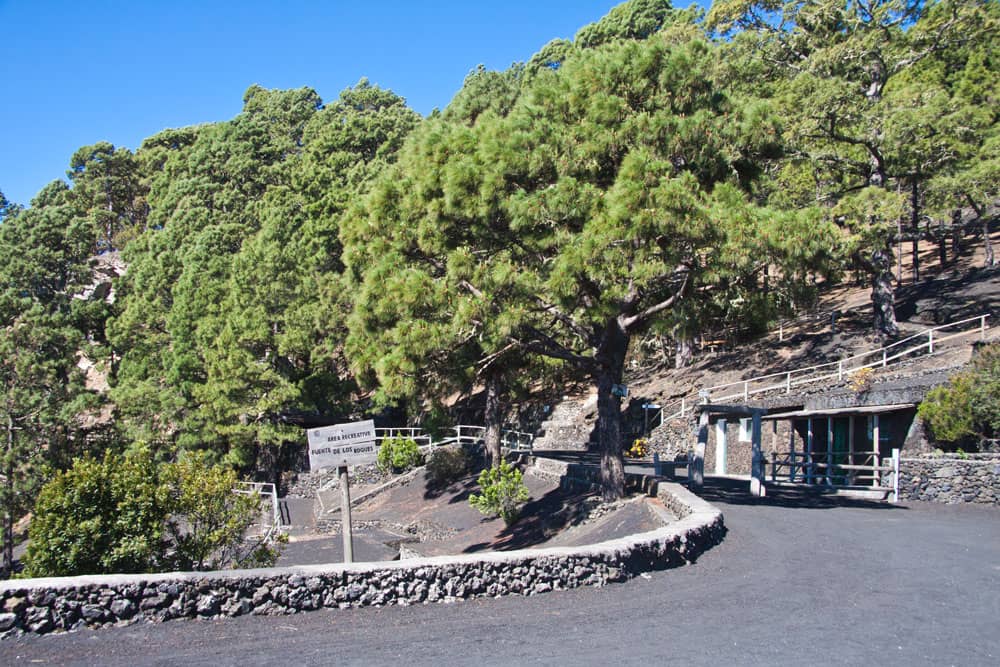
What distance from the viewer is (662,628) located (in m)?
7.37

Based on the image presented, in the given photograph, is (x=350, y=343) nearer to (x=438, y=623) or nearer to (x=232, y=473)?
(x=232, y=473)

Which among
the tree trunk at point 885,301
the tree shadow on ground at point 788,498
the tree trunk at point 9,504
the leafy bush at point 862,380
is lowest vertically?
the tree trunk at point 9,504

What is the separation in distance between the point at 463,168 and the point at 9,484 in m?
20.8

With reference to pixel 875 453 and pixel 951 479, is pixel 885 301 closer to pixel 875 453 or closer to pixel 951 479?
pixel 875 453

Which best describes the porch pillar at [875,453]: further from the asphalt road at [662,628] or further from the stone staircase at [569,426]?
the stone staircase at [569,426]

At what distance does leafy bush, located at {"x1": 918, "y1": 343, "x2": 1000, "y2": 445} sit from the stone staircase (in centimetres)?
1814

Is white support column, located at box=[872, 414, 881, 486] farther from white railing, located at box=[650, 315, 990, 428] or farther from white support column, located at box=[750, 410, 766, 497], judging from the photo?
white railing, located at box=[650, 315, 990, 428]

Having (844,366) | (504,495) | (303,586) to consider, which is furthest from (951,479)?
(303,586)

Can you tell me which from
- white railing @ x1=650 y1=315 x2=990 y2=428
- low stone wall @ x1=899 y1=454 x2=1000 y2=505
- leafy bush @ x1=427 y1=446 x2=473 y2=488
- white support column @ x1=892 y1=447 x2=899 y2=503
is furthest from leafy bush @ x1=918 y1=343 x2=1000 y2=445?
leafy bush @ x1=427 y1=446 x2=473 y2=488

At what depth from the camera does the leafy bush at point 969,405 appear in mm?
17500

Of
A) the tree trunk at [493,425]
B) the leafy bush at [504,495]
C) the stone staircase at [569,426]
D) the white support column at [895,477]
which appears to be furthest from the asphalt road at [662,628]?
the stone staircase at [569,426]

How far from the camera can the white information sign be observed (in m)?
10.3

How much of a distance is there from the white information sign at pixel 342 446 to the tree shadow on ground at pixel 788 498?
910cm

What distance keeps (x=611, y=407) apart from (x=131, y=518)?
982cm
